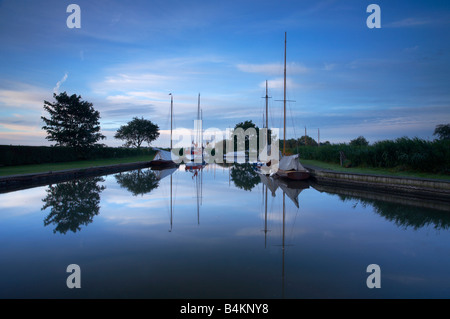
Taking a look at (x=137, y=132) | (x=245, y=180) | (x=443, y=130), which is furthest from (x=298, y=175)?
(x=137, y=132)

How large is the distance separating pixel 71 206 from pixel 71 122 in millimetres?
23575

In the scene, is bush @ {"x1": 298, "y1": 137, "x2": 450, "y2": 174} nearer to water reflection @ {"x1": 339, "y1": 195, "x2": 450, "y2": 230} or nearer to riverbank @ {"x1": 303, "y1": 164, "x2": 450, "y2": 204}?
riverbank @ {"x1": 303, "y1": 164, "x2": 450, "y2": 204}

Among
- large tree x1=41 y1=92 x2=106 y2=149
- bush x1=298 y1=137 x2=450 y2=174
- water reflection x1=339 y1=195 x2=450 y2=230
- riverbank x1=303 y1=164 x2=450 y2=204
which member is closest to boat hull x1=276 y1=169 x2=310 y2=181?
riverbank x1=303 y1=164 x2=450 y2=204

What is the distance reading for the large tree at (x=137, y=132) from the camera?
64.4 meters

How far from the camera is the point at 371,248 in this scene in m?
6.47

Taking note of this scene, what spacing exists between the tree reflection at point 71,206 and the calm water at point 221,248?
0.06 meters

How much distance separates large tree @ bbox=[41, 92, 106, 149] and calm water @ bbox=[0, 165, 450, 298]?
20.3 m

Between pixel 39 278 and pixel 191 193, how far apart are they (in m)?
9.49

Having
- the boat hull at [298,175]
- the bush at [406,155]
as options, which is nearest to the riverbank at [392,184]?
the boat hull at [298,175]

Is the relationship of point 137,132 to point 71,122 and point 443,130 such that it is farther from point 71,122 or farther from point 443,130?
point 443,130

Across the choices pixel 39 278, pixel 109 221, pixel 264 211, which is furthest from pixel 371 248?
pixel 109 221

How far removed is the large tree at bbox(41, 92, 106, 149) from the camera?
2991 centimetres

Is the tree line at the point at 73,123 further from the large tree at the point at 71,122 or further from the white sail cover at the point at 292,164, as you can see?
the white sail cover at the point at 292,164
